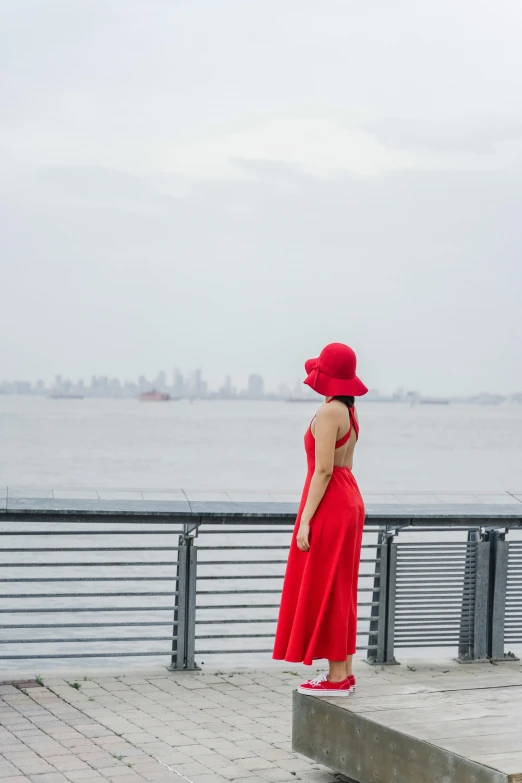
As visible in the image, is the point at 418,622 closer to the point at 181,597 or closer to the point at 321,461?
the point at 181,597

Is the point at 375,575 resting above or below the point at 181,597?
above

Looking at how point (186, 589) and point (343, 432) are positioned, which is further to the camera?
point (186, 589)

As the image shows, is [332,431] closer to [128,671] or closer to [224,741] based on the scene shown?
[224,741]

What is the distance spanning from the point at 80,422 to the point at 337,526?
122878mm

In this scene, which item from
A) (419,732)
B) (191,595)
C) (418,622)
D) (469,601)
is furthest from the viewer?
(469,601)

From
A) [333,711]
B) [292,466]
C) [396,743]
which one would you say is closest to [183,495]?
[333,711]

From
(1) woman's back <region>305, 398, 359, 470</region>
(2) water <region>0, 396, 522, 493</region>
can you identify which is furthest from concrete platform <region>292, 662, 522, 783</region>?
(2) water <region>0, 396, 522, 493</region>

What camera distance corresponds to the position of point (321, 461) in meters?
5.55

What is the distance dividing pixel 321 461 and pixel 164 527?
75.6ft

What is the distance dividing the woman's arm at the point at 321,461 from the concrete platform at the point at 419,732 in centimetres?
80

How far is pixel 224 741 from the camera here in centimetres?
606

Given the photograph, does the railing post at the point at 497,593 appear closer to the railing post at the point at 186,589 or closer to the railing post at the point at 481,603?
the railing post at the point at 481,603

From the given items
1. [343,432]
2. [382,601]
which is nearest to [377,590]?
[382,601]

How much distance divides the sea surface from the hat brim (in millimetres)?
1790
